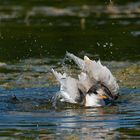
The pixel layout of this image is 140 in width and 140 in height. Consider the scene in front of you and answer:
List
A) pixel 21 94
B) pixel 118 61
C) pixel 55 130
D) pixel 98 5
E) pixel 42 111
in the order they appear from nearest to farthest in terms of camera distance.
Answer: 1. pixel 55 130
2. pixel 42 111
3. pixel 21 94
4. pixel 118 61
5. pixel 98 5

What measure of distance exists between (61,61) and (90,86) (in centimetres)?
369

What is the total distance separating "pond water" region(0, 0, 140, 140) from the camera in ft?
28.8

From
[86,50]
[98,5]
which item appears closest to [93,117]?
[86,50]

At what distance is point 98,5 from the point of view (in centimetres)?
2347

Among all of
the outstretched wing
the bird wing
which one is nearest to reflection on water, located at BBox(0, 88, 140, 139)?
the bird wing

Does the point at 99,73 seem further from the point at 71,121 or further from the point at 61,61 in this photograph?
the point at 61,61

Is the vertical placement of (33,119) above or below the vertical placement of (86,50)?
below

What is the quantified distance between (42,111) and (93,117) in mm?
842

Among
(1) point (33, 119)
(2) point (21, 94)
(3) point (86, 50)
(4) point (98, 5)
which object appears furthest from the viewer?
(4) point (98, 5)

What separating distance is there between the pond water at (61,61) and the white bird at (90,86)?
15 cm

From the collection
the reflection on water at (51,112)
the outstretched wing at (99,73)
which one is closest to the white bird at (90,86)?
the outstretched wing at (99,73)

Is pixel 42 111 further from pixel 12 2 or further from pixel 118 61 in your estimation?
pixel 12 2

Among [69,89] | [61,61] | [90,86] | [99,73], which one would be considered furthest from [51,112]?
[61,61]

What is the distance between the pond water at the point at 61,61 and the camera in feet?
28.8
